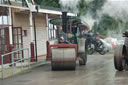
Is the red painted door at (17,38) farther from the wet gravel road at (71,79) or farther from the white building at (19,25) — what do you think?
the wet gravel road at (71,79)

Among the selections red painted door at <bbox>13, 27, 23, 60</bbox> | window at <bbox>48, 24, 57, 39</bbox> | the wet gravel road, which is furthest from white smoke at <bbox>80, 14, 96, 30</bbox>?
the wet gravel road

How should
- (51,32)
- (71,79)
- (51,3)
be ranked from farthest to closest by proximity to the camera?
1. (51,3)
2. (51,32)
3. (71,79)

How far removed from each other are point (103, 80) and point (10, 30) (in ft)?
23.8

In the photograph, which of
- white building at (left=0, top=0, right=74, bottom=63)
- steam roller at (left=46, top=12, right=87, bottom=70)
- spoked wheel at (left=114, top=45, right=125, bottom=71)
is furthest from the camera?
white building at (left=0, top=0, right=74, bottom=63)

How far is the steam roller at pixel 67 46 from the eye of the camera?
13.9 meters

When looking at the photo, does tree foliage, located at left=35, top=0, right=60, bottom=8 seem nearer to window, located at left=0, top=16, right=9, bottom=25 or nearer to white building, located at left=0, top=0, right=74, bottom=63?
white building, located at left=0, top=0, right=74, bottom=63

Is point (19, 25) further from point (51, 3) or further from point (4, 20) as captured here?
point (51, 3)

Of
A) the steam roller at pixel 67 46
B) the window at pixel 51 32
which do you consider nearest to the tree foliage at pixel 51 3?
the window at pixel 51 32

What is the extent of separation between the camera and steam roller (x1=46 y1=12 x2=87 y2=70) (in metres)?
13.9

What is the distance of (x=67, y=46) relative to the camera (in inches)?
565

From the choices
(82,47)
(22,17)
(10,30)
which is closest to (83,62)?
(82,47)

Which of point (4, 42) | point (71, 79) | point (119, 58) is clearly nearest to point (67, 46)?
point (119, 58)

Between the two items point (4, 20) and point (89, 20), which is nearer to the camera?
point (4, 20)

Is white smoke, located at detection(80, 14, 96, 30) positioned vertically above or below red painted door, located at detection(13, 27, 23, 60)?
above
